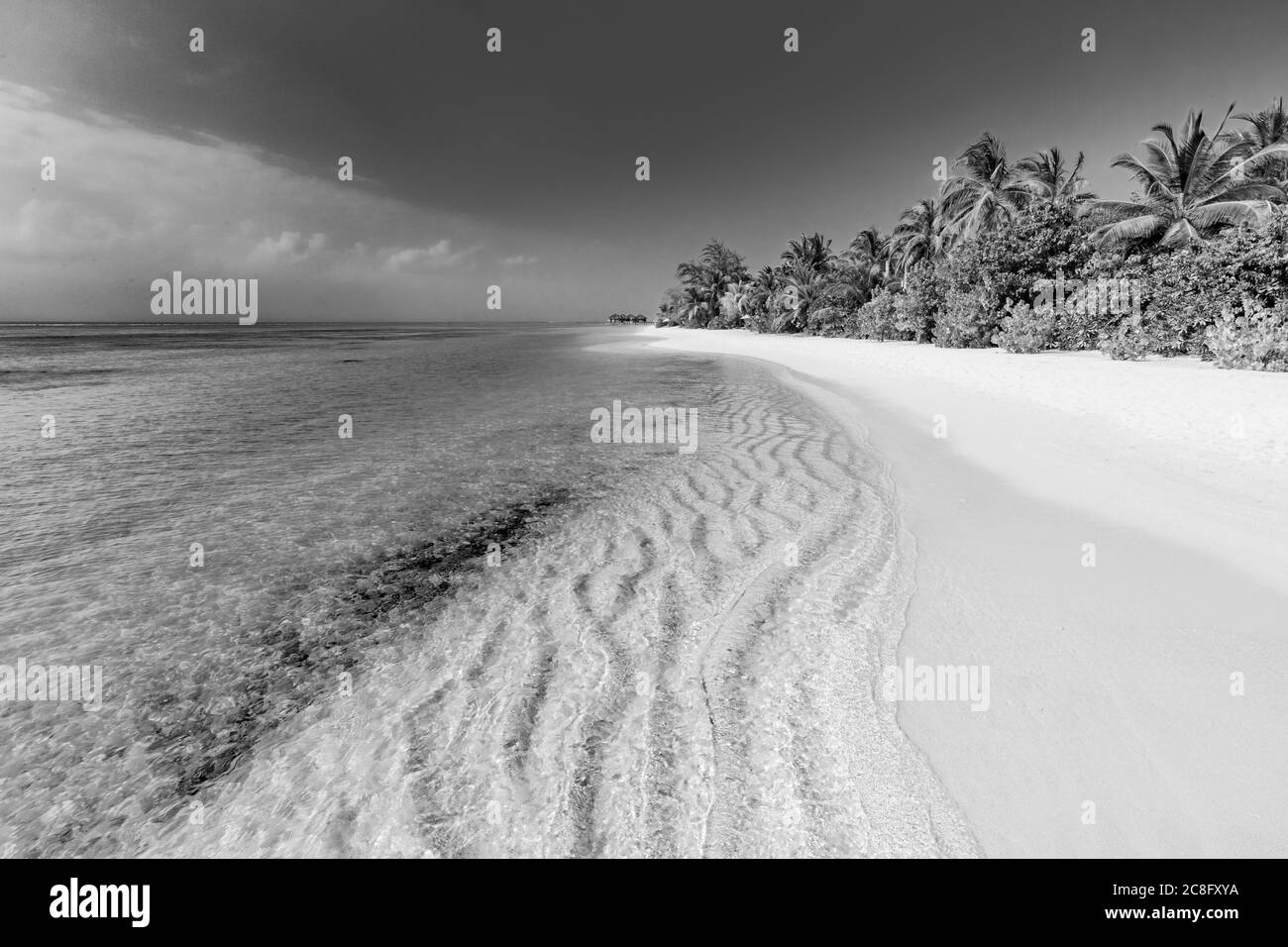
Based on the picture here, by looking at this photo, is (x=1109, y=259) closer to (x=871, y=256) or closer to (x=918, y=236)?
(x=918, y=236)

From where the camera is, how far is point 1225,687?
138 inches

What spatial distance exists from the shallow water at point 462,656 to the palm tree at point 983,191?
34.5 metres

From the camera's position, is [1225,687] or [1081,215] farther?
[1081,215]

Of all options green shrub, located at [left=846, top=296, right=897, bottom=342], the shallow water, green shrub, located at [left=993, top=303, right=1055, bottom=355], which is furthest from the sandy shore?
green shrub, located at [left=846, top=296, right=897, bottom=342]

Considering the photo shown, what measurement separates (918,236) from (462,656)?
159 ft

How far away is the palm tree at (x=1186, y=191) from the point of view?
977 inches

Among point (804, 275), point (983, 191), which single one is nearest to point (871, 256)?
point (804, 275)

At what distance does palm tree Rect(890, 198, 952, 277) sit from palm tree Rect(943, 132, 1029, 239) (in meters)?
1.69

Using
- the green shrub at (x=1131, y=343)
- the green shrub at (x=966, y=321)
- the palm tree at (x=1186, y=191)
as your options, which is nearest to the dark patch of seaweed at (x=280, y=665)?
the green shrub at (x=1131, y=343)

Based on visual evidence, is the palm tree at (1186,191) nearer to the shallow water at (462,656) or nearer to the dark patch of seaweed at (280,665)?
the shallow water at (462,656)

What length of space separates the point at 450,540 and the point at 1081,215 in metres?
40.8

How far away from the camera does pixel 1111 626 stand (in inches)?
169
